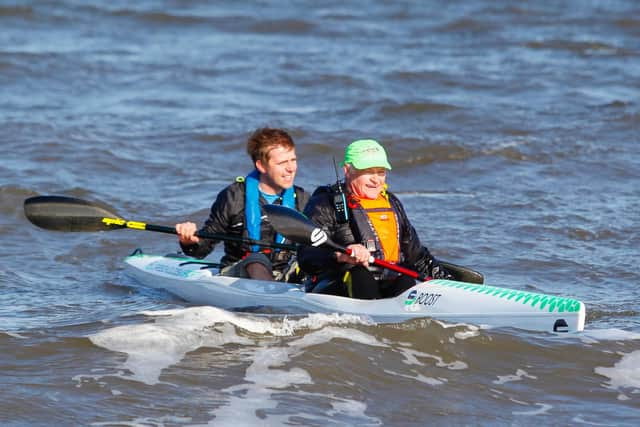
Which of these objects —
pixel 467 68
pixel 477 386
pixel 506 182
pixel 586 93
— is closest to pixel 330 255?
pixel 477 386

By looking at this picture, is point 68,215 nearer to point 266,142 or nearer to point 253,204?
point 253,204

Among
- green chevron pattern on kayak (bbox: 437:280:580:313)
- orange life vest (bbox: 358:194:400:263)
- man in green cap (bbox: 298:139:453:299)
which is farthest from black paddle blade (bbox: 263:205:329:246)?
green chevron pattern on kayak (bbox: 437:280:580:313)

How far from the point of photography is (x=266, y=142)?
648cm

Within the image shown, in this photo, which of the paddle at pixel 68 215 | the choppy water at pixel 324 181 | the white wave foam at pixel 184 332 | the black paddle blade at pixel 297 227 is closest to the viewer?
the choppy water at pixel 324 181

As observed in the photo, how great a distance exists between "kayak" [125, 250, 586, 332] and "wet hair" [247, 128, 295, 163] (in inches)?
32.8

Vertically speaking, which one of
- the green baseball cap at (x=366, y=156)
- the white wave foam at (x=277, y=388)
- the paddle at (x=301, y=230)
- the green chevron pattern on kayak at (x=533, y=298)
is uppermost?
the green baseball cap at (x=366, y=156)

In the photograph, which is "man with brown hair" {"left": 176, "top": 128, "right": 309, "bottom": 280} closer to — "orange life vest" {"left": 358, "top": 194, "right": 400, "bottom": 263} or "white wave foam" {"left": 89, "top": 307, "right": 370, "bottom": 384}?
"white wave foam" {"left": 89, "top": 307, "right": 370, "bottom": 384}

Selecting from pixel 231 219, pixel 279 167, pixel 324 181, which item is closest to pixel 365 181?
pixel 279 167

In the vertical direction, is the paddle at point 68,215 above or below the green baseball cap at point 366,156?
below

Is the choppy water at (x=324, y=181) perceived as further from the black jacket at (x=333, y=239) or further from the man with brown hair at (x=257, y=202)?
the man with brown hair at (x=257, y=202)

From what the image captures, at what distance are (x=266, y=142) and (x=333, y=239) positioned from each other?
2.81 feet

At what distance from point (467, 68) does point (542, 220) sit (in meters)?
7.92

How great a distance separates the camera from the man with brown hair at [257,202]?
6.50 meters

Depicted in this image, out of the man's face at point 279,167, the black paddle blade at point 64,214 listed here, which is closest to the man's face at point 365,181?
the man's face at point 279,167
